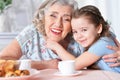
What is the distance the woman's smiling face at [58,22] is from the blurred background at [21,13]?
0.78 meters

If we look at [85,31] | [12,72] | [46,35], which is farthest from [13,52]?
[12,72]

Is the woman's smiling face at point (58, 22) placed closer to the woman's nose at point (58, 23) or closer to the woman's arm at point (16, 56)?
the woman's nose at point (58, 23)

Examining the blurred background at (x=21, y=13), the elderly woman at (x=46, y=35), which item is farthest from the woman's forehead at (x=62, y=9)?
the blurred background at (x=21, y=13)

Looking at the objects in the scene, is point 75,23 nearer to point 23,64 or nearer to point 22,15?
point 23,64

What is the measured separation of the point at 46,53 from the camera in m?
1.88

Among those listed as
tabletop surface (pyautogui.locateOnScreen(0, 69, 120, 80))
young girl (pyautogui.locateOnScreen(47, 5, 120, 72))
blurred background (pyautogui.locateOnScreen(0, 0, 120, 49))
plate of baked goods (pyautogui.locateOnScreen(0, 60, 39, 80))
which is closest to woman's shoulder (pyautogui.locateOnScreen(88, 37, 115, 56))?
young girl (pyautogui.locateOnScreen(47, 5, 120, 72))

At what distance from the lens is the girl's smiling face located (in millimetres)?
1648

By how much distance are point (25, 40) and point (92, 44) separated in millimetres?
Answer: 496

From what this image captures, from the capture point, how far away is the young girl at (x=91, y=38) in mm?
1586

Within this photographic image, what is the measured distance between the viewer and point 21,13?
2631 mm

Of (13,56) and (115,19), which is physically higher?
(115,19)

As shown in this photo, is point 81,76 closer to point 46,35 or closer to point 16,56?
point 46,35

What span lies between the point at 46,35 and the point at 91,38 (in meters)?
0.35

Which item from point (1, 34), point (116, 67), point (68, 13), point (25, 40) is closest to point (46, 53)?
point (25, 40)
